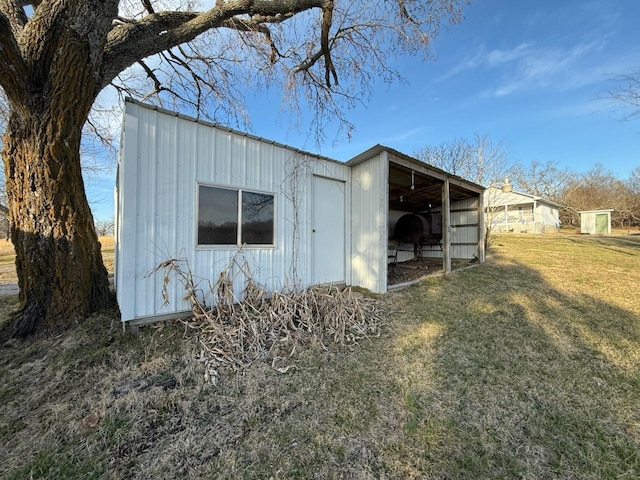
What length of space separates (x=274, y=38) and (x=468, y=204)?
7.96 metres

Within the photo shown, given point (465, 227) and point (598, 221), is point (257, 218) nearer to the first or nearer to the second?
point (465, 227)

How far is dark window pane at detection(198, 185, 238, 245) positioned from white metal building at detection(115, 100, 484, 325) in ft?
0.05

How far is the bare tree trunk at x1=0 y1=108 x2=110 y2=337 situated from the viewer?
124 inches

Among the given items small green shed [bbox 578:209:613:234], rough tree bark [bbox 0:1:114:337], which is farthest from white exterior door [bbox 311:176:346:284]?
small green shed [bbox 578:209:613:234]

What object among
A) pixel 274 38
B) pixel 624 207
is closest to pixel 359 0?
pixel 274 38

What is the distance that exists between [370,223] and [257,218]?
2.40 m

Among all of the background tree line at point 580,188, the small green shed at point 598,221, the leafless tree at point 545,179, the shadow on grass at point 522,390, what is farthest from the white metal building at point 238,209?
the leafless tree at point 545,179

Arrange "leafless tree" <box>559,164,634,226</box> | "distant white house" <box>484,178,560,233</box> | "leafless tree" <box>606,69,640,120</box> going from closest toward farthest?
"leafless tree" <box>606,69,640,120</box>
"distant white house" <box>484,178,560,233</box>
"leafless tree" <box>559,164,634,226</box>

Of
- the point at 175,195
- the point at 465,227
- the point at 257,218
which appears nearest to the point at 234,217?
the point at 257,218

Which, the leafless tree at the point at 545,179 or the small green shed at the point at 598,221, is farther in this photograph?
the leafless tree at the point at 545,179

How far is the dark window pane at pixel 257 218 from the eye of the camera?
4285 millimetres

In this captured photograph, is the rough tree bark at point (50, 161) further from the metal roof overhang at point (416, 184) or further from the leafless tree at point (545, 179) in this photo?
the leafless tree at point (545, 179)

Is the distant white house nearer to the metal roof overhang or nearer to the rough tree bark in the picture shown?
the metal roof overhang

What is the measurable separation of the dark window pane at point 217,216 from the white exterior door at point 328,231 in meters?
1.67
